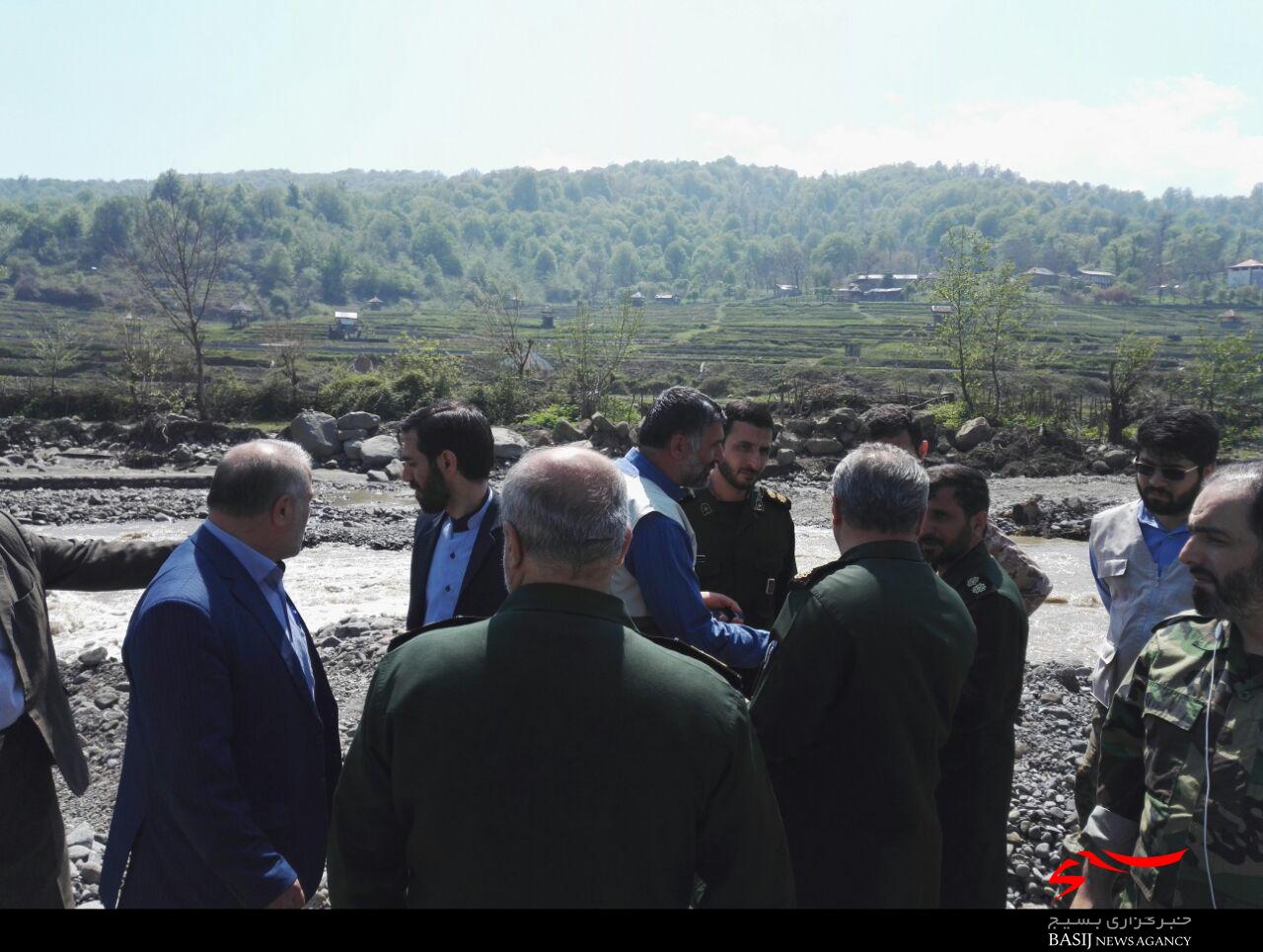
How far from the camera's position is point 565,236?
192 meters

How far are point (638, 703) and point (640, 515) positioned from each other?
1.34m

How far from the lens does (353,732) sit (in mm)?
6105

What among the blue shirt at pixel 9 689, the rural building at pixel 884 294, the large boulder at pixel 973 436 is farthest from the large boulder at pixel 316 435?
the rural building at pixel 884 294

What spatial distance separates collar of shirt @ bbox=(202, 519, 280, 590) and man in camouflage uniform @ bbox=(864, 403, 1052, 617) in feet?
8.86

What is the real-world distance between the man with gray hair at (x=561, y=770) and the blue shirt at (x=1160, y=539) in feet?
8.67

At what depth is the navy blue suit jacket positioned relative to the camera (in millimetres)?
2369

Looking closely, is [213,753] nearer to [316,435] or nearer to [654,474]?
[654,474]

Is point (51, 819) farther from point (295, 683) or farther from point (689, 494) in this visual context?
point (689, 494)

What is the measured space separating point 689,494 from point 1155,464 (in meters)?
1.85

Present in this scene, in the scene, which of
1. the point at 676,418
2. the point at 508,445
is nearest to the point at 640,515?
the point at 676,418

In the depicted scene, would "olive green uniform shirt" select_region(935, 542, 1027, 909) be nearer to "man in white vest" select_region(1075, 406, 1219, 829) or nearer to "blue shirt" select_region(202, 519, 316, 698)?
"man in white vest" select_region(1075, 406, 1219, 829)

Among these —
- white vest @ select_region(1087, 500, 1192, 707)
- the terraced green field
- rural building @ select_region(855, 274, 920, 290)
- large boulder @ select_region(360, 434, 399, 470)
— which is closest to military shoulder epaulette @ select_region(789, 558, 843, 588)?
white vest @ select_region(1087, 500, 1192, 707)
